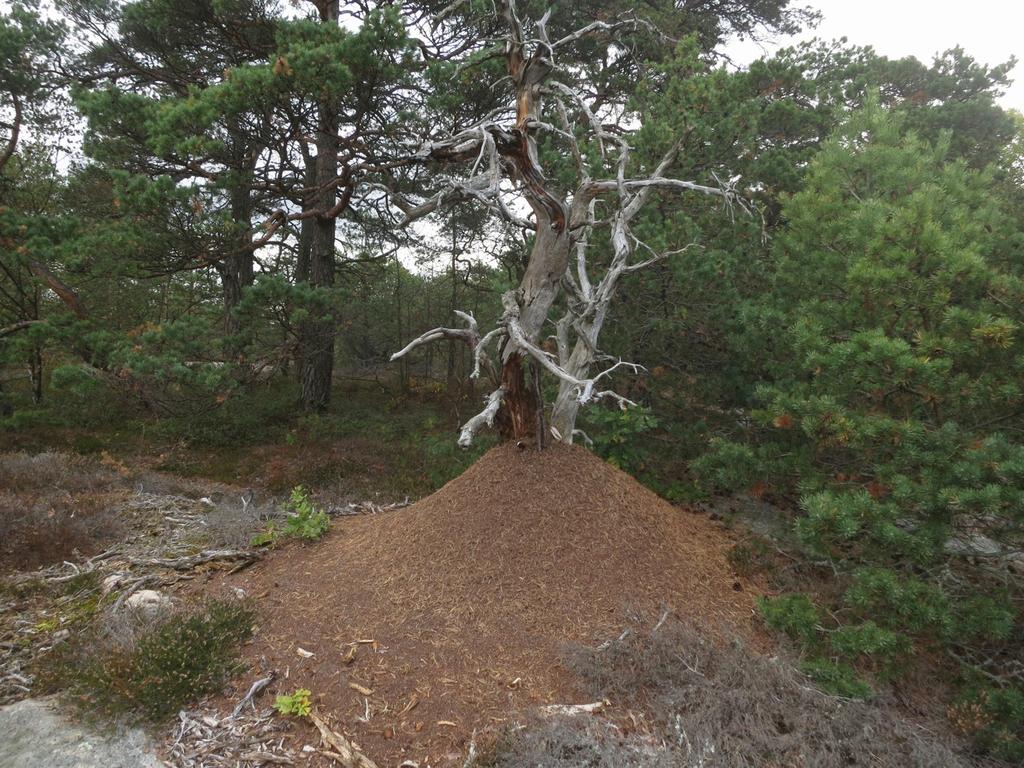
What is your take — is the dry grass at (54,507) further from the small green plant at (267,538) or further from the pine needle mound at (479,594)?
the pine needle mound at (479,594)

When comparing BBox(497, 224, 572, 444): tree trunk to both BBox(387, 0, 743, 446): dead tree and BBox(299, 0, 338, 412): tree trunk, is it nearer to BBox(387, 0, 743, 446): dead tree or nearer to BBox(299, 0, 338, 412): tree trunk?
BBox(387, 0, 743, 446): dead tree

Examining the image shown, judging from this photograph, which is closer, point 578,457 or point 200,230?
point 578,457

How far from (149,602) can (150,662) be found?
103 centimetres

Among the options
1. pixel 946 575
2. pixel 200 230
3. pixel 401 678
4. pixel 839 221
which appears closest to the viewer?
pixel 401 678

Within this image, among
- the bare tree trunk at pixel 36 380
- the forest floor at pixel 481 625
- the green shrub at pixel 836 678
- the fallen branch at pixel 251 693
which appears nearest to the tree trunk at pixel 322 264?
the forest floor at pixel 481 625

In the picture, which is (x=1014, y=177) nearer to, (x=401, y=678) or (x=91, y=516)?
(x=401, y=678)

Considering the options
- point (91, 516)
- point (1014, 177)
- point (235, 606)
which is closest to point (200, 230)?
Answer: point (91, 516)

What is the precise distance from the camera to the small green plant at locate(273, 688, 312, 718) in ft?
10.6

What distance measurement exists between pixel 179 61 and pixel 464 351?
350 inches

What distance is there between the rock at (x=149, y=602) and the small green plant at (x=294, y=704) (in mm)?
1472

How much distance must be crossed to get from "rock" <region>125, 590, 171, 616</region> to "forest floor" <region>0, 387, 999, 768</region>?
105 millimetres

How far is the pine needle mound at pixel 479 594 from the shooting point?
3.37 metres

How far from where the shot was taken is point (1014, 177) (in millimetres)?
10180

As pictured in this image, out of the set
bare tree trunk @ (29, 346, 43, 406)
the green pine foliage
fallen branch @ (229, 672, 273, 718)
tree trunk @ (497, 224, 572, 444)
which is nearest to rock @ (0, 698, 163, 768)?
fallen branch @ (229, 672, 273, 718)
